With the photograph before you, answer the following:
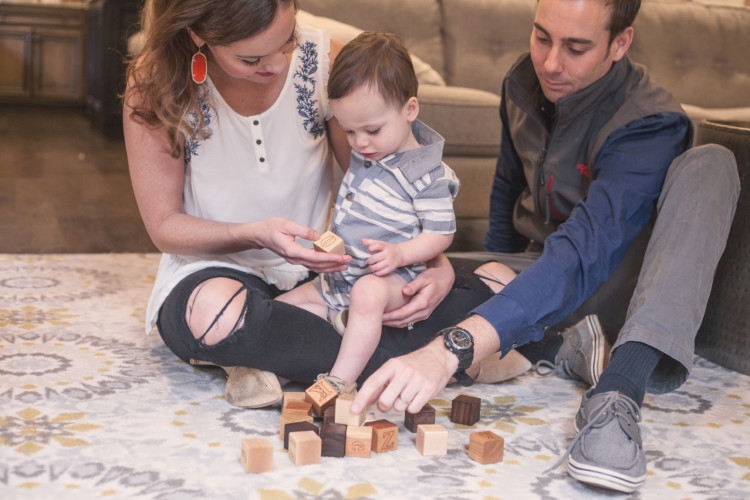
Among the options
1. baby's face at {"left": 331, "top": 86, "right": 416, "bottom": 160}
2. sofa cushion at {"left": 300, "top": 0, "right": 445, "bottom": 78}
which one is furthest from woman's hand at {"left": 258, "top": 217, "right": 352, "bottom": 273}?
sofa cushion at {"left": 300, "top": 0, "right": 445, "bottom": 78}

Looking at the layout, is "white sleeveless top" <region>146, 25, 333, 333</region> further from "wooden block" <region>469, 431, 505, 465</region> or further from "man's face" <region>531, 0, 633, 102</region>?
"wooden block" <region>469, 431, 505, 465</region>

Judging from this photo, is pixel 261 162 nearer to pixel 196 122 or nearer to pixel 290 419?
pixel 196 122

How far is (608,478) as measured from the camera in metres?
1.36

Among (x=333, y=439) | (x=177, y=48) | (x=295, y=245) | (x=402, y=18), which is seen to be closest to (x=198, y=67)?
(x=177, y=48)

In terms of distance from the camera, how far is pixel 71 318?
2.17m

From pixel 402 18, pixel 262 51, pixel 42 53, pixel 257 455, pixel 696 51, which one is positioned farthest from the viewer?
pixel 42 53

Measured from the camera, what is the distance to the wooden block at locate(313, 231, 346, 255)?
1.58 m

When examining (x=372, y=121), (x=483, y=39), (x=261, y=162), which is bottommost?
(x=261, y=162)

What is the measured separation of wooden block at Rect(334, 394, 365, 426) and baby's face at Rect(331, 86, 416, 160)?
1.70ft

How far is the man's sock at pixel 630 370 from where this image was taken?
1525mm

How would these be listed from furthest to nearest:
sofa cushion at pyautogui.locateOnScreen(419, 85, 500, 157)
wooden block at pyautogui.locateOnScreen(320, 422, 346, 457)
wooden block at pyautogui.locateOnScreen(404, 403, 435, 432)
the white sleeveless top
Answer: sofa cushion at pyautogui.locateOnScreen(419, 85, 500, 157)
the white sleeveless top
wooden block at pyautogui.locateOnScreen(404, 403, 435, 432)
wooden block at pyautogui.locateOnScreen(320, 422, 346, 457)

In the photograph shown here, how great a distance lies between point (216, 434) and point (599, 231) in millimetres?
844

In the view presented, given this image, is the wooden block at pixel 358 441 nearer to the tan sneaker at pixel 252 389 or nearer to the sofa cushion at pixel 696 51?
the tan sneaker at pixel 252 389

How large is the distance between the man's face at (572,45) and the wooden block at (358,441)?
3.06ft
